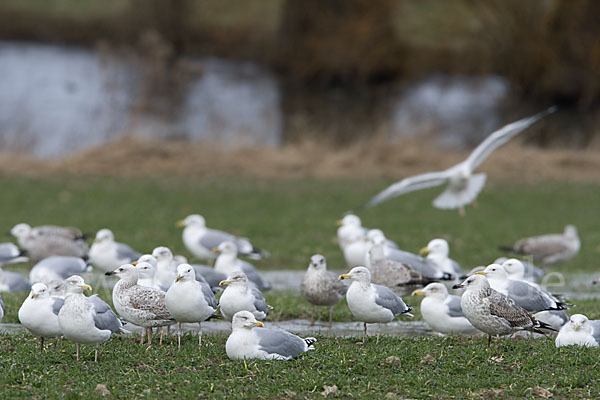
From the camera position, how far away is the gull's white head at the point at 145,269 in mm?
8811

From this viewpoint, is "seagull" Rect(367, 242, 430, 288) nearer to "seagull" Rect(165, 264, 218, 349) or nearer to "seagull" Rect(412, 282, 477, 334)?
"seagull" Rect(412, 282, 477, 334)

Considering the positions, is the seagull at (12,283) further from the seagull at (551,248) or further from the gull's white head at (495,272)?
the seagull at (551,248)

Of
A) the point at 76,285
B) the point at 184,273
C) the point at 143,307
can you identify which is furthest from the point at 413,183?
the point at 76,285

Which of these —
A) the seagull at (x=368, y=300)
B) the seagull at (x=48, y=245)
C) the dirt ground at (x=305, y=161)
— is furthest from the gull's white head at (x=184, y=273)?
the dirt ground at (x=305, y=161)

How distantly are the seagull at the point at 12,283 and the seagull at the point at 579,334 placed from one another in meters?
6.47

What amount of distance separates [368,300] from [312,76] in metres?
30.2

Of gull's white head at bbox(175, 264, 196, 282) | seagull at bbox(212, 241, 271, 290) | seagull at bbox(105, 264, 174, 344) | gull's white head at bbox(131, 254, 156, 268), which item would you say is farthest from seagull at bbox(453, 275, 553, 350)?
seagull at bbox(212, 241, 271, 290)

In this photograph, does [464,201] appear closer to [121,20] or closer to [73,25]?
[121,20]

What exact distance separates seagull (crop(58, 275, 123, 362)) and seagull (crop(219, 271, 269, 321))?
49.1 inches

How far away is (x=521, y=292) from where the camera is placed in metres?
8.68

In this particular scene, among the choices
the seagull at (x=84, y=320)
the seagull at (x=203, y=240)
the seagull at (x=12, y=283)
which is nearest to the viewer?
the seagull at (x=84, y=320)

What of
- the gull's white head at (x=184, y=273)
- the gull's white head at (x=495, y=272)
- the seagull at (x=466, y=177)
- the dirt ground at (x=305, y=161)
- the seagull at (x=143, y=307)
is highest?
the dirt ground at (x=305, y=161)

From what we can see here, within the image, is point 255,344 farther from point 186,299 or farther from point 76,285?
point 76,285

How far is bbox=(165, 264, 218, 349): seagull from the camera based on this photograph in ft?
25.9
